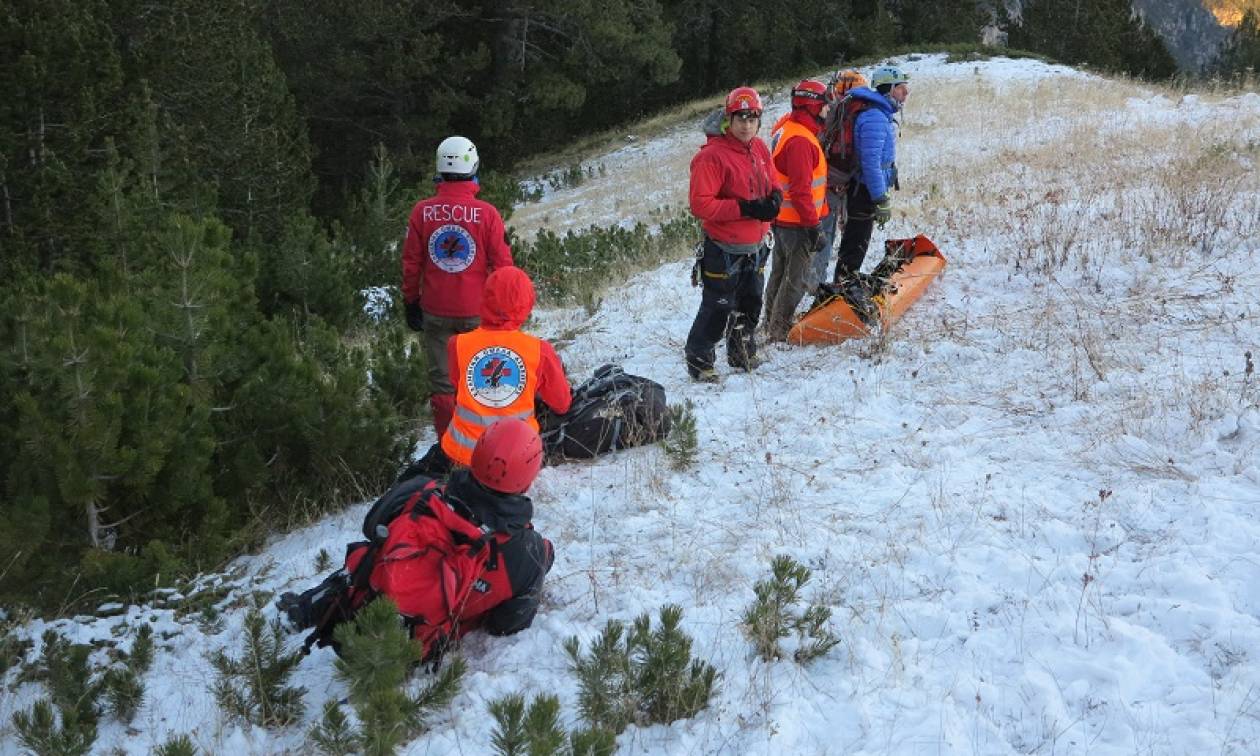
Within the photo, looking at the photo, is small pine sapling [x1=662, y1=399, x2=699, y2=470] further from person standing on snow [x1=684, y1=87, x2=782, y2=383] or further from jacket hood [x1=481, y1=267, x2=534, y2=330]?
person standing on snow [x1=684, y1=87, x2=782, y2=383]

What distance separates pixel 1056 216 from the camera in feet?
28.8

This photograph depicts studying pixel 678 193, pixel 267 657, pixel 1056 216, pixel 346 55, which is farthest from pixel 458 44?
pixel 267 657

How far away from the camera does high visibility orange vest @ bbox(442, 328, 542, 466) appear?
5082 millimetres

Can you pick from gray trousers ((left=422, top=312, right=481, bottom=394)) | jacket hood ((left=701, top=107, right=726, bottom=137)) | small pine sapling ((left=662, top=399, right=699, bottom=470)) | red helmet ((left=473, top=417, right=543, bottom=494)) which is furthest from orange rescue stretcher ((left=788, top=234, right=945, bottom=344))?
red helmet ((left=473, top=417, right=543, bottom=494))

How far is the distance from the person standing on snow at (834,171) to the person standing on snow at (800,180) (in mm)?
183

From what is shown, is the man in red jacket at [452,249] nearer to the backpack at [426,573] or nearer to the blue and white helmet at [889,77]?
the backpack at [426,573]

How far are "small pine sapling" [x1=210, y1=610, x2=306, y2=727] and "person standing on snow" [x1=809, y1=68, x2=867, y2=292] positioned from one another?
4.80 m

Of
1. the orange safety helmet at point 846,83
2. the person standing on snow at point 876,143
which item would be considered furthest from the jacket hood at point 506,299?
the orange safety helmet at point 846,83

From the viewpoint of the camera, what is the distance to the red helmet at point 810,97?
6.91 m

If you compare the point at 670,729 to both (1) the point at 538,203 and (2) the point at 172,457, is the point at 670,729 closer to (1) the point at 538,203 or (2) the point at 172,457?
(2) the point at 172,457

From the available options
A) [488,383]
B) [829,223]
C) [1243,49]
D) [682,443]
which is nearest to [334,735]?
[488,383]

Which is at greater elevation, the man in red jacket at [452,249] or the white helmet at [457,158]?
the white helmet at [457,158]

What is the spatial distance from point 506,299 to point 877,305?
318 centimetres

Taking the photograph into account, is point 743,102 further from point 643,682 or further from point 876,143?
point 643,682
